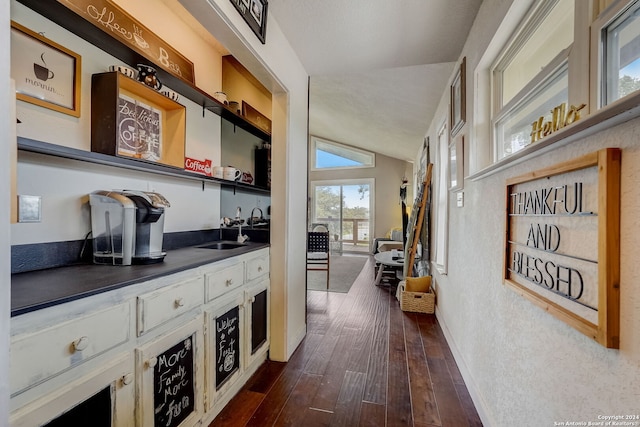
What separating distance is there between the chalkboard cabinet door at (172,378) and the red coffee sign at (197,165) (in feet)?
3.91

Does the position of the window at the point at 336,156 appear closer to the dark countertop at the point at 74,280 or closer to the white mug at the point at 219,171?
the white mug at the point at 219,171

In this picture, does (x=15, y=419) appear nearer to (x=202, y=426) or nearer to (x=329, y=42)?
(x=202, y=426)

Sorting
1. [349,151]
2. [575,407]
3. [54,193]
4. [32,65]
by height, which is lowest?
[575,407]

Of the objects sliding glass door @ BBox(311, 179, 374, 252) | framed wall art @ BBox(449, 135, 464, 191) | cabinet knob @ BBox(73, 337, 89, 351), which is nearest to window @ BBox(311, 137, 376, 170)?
sliding glass door @ BBox(311, 179, 374, 252)

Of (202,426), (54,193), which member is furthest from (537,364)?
(54,193)

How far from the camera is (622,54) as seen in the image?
0.77 metres

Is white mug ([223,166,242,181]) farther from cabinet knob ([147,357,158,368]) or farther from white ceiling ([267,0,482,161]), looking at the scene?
cabinet knob ([147,357,158,368])

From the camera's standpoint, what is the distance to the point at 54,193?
4.22 feet

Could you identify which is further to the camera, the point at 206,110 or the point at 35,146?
the point at 206,110

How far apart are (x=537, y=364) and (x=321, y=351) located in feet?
5.36

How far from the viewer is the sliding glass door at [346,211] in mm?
8016

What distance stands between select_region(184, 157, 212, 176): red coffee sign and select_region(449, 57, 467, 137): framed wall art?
2042mm

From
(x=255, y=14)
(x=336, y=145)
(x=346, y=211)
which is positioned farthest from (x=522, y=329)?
(x=336, y=145)

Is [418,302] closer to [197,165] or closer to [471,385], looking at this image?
[471,385]
